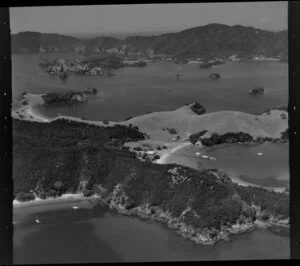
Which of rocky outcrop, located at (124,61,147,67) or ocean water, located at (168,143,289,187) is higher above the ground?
rocky outcrop, located at (124,61,147,67)

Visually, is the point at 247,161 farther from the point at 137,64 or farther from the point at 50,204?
the point at 50,204

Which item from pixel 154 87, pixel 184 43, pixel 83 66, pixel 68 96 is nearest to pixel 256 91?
pixel 184 43

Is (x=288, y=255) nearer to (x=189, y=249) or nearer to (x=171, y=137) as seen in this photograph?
(x=189, y=249)

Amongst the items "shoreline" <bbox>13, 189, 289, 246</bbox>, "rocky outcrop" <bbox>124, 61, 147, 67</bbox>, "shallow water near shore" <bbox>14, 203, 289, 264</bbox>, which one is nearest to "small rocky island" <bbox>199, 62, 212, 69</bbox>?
"rocky outcrop" <bbox>124, 61, 147, 67</bbox>

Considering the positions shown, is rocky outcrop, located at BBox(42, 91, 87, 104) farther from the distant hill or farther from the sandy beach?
the sandy beach

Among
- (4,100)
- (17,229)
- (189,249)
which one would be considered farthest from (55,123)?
(189,249)

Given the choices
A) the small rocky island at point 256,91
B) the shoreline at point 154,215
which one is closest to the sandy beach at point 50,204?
the shoreline at point 154,215

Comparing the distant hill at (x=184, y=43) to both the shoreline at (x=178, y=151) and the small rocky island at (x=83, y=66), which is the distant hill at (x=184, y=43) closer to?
the small rocky island at (x=83, y=66)
